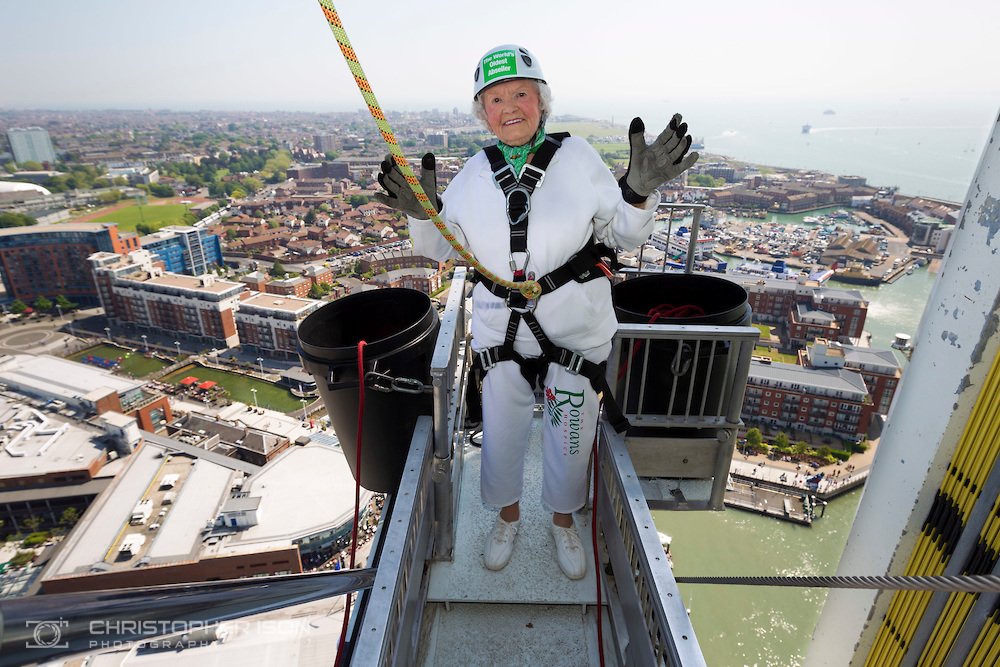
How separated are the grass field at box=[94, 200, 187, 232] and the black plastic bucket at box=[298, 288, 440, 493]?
4471 centimetres

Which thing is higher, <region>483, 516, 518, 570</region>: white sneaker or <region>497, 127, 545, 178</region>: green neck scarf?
<region>497, 127, 545, 178</region>: green neck scarf

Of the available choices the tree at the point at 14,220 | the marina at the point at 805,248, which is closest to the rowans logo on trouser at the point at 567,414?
the marina at the point at 805,248

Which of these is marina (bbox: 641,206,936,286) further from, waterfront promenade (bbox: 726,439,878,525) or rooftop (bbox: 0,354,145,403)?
rooftop (bbox: 0,354,145,403)

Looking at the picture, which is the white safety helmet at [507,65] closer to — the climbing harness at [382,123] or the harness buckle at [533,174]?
the harness buckle at [533,174]

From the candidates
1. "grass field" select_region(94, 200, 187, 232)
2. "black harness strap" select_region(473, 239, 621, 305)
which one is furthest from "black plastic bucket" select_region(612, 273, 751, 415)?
"grass field" select_region(94, 200, 187, 232)

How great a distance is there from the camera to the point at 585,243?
4.92 ft

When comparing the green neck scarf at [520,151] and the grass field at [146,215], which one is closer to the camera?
the green neck scarf at [520,151]

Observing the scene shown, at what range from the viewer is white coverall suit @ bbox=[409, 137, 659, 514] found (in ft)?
4.77

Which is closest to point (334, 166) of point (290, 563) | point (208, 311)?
point (208, 311)

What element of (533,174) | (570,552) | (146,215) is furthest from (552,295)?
(146,215)

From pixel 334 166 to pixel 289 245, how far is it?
84.4 ft

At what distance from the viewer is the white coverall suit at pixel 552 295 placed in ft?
4.77

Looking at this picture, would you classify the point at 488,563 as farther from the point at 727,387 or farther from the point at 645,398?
the point at 727,387

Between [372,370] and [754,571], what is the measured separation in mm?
12526
